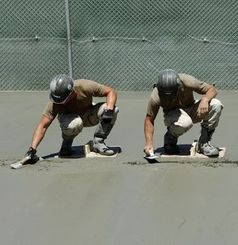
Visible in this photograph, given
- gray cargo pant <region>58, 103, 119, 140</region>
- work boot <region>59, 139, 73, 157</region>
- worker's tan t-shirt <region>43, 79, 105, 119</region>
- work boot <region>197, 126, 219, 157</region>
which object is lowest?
work boot <region>59, 139, 73, 157</region>

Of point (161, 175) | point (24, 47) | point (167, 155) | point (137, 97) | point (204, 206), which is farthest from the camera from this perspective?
point (24, 47)

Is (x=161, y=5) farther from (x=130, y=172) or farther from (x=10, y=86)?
(x=130, y=172)

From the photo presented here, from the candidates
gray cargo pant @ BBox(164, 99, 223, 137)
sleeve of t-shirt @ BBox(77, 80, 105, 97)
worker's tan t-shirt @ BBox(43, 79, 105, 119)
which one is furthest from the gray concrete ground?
sleeve of t-shirt @ BBox(77, 80, 105, 97)

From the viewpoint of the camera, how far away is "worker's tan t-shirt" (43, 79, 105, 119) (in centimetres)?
662

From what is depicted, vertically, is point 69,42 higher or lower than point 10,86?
higher

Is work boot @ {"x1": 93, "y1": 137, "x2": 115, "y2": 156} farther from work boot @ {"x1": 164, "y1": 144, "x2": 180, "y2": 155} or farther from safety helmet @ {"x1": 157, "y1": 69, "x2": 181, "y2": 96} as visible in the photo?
safety helmet @ {"x1": 157, "y1": 69, "x2": 181, "y2": 96}

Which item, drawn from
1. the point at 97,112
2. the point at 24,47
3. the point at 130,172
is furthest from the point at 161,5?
the point at 130,172

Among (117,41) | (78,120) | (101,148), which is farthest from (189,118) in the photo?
(117,41)

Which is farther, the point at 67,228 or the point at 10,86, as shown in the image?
the point at 10,86

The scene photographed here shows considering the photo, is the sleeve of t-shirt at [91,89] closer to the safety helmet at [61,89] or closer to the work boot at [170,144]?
the safety helmet at [61,89]

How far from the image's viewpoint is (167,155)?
668cm

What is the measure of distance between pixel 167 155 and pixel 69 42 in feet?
16.4

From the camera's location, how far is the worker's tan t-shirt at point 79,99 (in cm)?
662

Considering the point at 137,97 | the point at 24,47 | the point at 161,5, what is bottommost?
the point at 137,97
